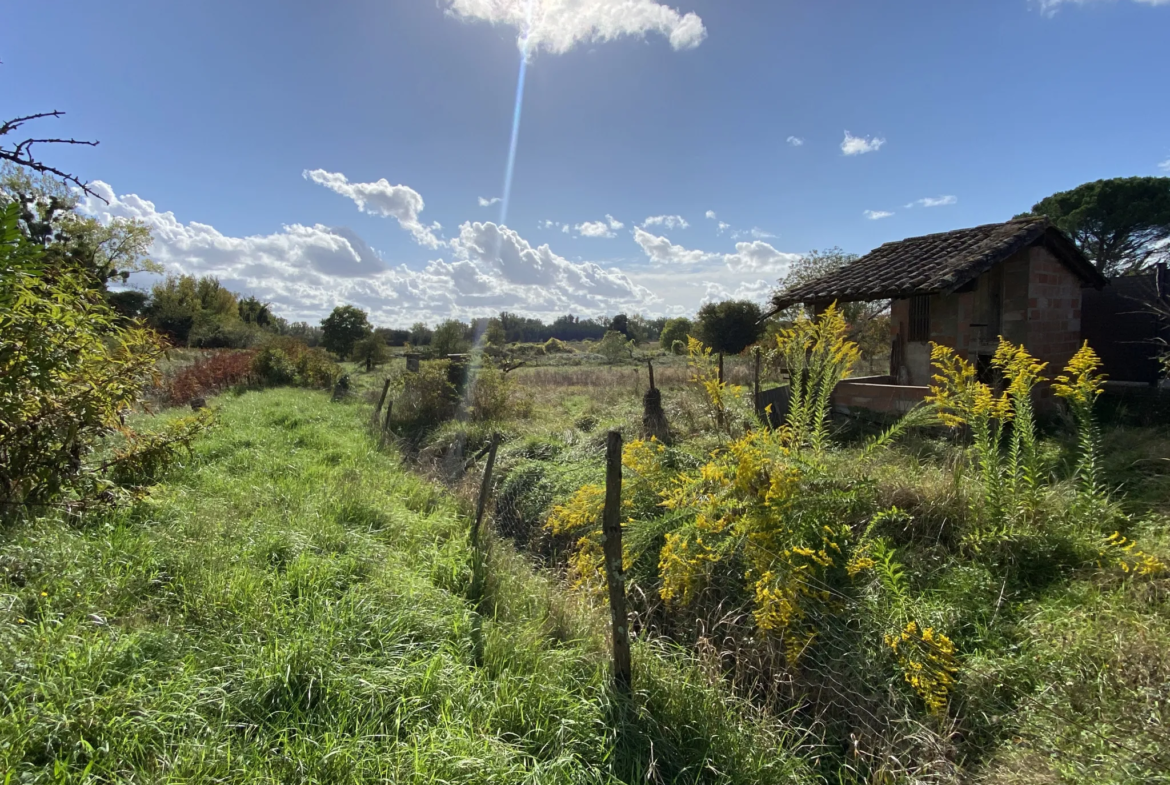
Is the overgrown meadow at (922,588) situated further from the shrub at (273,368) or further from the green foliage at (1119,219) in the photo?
the green foliage at (1119,219)

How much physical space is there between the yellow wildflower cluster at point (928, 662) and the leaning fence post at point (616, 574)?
159cm

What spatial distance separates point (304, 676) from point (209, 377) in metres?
19.6

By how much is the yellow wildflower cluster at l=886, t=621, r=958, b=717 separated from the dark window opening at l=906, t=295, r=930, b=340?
7.00 m

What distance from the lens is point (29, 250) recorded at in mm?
2572

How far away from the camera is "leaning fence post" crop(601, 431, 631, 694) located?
115 inches

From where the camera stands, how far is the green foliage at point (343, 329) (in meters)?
29.7

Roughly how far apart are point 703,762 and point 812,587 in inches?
58.4

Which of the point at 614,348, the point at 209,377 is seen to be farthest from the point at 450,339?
the point at 614,348

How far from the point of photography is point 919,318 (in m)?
8.67

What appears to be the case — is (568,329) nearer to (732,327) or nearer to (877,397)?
(732,327)

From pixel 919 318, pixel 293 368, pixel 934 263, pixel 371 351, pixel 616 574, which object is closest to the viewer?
pixel 616 574

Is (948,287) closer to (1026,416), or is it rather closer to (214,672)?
(1026,416)

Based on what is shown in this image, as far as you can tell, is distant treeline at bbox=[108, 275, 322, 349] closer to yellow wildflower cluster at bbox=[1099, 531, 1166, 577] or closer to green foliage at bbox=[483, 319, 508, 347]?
green foliage at bbox=[483, 319, 508, 347]

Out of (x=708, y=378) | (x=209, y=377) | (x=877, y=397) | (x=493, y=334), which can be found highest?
(x=493, y=334)
